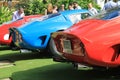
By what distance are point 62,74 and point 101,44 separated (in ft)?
7.09

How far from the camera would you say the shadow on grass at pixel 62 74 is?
24.7ft

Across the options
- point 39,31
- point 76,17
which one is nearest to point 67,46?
point 39,31

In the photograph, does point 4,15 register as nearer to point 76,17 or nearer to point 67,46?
point 76,17

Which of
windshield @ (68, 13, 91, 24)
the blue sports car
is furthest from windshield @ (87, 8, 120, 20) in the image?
windshield @ (68, 13, 91, 24)

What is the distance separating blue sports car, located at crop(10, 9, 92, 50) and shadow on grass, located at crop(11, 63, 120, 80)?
3.52 feet

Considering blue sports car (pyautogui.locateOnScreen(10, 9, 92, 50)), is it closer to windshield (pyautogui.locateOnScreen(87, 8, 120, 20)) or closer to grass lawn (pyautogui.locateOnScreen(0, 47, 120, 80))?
grass lawn (pyautogui.locateOnScreen(0, 47, 120, 80))

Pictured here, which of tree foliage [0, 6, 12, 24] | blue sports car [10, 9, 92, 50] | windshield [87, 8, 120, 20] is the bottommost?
tree foliage [0, 6, 12, 24]

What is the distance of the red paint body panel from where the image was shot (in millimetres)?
6088

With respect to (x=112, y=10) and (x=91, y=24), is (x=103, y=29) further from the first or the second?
(x=112, y=10)

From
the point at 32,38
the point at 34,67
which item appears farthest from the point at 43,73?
the point at 32,38

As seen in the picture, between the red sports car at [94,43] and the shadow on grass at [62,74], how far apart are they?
90cm

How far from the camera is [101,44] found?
20.1 feet

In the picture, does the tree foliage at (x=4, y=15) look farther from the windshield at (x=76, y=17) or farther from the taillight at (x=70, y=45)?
the taillight at (x=70, y=45)

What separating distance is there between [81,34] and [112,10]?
4.10 ft
